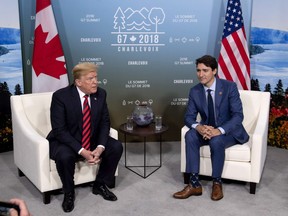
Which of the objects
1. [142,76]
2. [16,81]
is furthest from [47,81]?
[142,76]

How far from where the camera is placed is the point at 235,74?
17.2ft

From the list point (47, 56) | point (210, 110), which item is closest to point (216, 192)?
point (210, 110)

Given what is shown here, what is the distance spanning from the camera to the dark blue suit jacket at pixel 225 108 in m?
4.05

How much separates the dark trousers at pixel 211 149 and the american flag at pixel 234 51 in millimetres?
1422

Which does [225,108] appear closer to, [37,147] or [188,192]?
[188,192]

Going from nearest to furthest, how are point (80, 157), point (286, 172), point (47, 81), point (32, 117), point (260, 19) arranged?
point (80, 157), point (32, 117), point (286, 172), point (47, 81), point (260, 19)

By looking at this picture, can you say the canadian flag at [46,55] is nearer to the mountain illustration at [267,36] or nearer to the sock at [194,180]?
the sock at [194,180]

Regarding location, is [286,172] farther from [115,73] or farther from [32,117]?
[32,117]

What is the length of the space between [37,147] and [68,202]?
548 millimetres

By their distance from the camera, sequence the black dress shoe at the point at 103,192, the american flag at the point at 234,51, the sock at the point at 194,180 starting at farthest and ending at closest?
the american flag at the point at 234,51 → the sock at the point at 194,180 → the black dress shoe at the point at 103,192

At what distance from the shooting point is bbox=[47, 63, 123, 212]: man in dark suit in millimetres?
3664

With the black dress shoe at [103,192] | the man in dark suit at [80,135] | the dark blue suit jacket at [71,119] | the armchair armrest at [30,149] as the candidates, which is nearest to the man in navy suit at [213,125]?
the black dress shoe at [103,192]

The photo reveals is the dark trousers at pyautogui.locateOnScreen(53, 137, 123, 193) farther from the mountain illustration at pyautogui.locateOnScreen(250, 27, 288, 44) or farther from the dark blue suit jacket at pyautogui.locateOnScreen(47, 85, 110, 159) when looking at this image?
the mountain illustration at pyautogui.locateOnScreen(250, 27, 288, 44)

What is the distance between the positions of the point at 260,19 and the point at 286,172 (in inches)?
78.4
